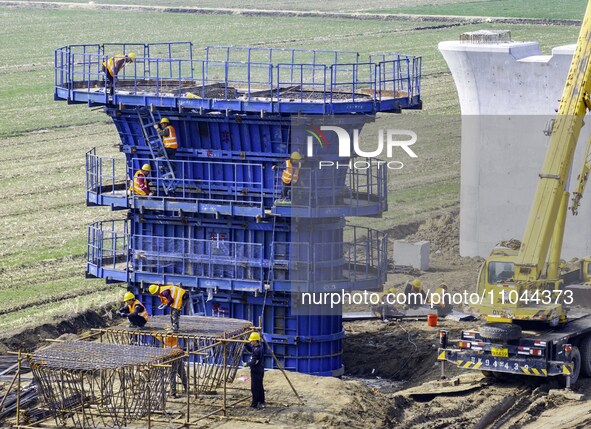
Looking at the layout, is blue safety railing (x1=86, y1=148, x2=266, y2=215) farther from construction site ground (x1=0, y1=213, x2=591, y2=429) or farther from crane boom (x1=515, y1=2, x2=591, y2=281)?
crane boom (x1=515, y1=2, x2=591, y2=281)

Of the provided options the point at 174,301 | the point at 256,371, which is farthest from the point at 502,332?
the point at 174,301

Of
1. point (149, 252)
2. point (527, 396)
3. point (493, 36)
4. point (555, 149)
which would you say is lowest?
point (527, 396)

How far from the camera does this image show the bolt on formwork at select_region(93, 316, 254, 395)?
98.8ft

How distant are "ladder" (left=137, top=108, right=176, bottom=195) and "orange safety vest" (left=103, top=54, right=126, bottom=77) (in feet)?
3.78

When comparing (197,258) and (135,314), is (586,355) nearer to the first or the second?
(197,258)

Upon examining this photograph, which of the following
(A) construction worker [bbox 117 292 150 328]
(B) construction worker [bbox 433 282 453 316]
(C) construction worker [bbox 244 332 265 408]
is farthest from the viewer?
(B) construction worker [bbox 433 282 453 316]

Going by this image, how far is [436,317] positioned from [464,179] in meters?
6.29

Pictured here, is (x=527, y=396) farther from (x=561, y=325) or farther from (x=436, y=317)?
(x=436, y=317)

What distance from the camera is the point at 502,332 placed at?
31891 mm

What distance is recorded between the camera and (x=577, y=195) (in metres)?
34.1

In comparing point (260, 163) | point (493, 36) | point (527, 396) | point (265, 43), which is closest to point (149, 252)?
point (260, 163)

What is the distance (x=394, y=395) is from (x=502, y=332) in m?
2.62

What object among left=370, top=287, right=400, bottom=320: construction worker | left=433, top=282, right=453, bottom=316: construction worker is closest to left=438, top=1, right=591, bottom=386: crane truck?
left=370, top=287, right=400, bottom=320: construction worker

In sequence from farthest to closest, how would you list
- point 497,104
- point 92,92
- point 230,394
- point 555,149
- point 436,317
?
point 497,104, point 436,317, point 92,92, point 555,149, point 230,394
